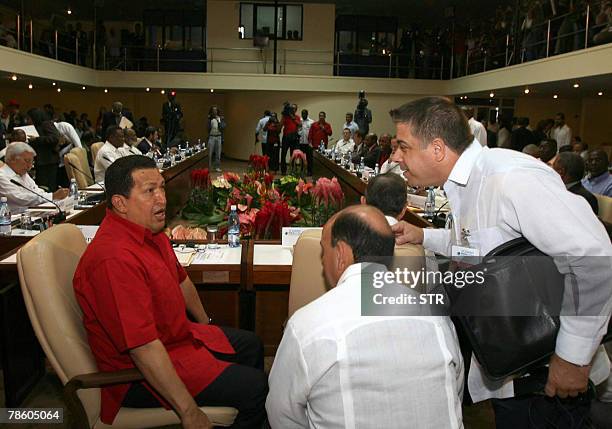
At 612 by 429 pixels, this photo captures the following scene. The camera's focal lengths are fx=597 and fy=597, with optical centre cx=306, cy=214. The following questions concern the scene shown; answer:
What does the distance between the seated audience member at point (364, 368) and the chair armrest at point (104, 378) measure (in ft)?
2.45

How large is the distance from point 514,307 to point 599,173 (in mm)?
4257

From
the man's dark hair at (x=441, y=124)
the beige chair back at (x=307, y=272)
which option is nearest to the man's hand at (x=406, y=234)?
the beige chair back at (x=307, y=272)

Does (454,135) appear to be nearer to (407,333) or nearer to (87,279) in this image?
(407,333)

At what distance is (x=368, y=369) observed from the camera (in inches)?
46.4

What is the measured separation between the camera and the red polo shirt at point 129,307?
1789 millimetres

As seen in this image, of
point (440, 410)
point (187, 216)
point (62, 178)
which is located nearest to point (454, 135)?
point (440, 410)

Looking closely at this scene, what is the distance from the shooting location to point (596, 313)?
1.34 m

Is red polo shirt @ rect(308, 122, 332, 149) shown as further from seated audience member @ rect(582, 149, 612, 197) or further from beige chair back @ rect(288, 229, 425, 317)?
beige chair back @ rect(288, 229, 425, 317)

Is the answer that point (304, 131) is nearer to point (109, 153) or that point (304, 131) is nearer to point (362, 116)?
point (362, 116)

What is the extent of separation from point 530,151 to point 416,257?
421 centimetres

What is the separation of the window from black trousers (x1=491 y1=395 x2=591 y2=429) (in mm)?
15839

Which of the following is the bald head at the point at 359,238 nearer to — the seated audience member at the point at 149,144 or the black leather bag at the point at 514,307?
the black leather bag at the point at 514,307

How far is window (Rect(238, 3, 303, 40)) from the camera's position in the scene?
16484 mm

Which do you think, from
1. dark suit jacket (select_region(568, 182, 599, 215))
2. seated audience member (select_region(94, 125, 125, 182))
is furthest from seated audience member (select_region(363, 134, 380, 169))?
dark suit jacket (select_region(568, 182, 599, 215))
